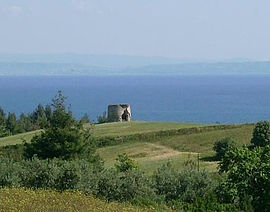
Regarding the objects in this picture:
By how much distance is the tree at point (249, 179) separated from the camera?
66.8ft

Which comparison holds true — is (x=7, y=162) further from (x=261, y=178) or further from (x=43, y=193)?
(x=261, y=178)

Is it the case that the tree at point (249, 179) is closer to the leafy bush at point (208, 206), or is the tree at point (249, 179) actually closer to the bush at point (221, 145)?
the leafy bush at point (208, 206)

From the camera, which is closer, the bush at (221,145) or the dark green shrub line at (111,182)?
the dark green shrub line at (111,182)

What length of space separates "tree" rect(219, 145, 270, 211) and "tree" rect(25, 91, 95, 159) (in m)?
12.9

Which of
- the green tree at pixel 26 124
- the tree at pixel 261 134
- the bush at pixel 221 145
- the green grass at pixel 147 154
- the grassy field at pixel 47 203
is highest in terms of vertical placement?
the grassy field at pixel 47 203

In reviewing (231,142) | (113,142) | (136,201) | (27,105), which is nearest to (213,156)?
(231,142)

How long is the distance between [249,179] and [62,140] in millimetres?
14401

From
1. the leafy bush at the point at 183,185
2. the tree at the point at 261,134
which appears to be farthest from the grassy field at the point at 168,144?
the leafy bush at the point at 183,185

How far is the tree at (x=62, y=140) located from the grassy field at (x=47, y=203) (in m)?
13.1

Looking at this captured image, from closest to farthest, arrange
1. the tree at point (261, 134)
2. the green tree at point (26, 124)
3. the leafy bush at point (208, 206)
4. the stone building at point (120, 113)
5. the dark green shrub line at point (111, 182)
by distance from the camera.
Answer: the leafy bush at point (208, 206), the dark green shrub line at point (111, 182), the tree at point (261, 134), the stone building at point (120, 113), the green tree at point (26, 124)

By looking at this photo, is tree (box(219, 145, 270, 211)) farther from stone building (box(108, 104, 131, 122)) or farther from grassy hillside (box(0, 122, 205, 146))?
stone building (box(108, 104, 131, 122))

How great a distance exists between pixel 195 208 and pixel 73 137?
596 inches

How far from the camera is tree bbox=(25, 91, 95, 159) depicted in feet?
109

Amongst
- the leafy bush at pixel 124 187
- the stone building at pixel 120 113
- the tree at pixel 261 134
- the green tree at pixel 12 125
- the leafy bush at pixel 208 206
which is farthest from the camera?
the green tree at pixel 12 125
